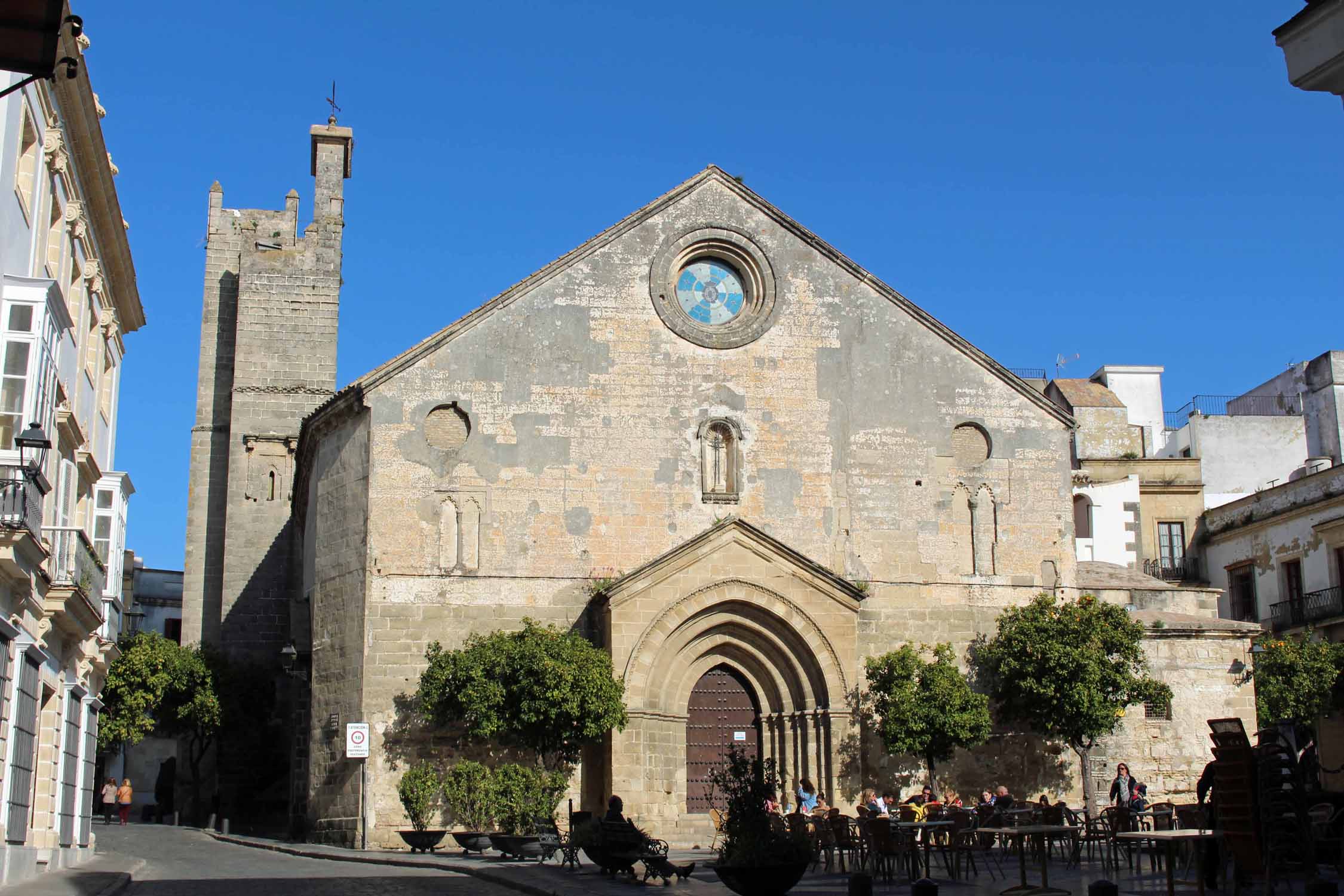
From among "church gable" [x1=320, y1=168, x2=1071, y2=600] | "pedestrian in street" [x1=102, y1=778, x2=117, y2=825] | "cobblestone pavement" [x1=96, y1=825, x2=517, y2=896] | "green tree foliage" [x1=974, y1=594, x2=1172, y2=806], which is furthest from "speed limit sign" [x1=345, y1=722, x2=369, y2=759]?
"pedestrian in street" [x1=102, y1=778, x2=117, y2=825]

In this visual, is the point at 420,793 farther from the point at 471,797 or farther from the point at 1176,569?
the point at 1176,569

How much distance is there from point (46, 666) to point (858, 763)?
13838 mm

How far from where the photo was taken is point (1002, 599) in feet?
92.5

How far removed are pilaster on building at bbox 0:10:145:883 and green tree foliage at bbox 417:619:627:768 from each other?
230 inches

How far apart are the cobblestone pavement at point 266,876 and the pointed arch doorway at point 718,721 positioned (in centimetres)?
732

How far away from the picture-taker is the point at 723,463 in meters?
28.0

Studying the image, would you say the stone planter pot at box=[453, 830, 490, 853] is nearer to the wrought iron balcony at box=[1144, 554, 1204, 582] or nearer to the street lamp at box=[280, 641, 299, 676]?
the street lamp at box=[280, 641, 299, 676]

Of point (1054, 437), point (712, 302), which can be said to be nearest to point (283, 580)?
point (712, 302)

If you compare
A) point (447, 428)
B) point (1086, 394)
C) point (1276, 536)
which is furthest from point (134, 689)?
point (1086, 394)

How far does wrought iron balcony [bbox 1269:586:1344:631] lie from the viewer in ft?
118

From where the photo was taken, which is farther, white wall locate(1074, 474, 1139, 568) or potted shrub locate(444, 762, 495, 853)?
white wall locate(1074, 474, 1139, 568)

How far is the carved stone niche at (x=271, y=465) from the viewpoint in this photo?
38.2 metres

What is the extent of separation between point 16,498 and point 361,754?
10.4 meters

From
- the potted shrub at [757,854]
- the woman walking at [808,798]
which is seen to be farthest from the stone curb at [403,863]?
the woman walking at [808,798]
